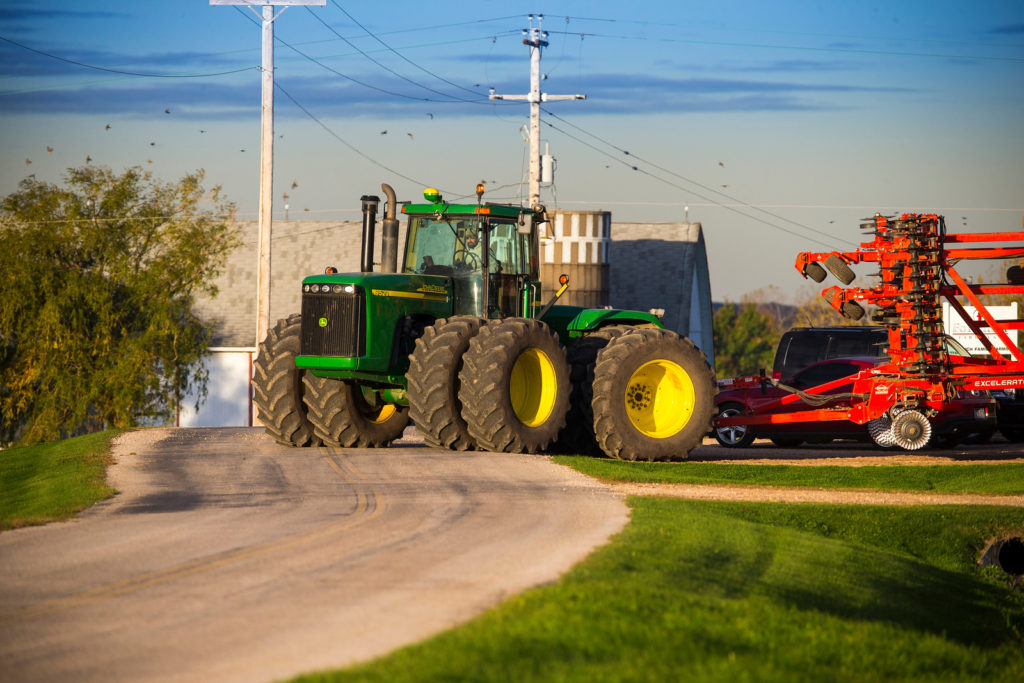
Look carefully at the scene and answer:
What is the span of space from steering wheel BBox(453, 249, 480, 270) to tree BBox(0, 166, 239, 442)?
920 inches

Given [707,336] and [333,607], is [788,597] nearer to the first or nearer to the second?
[333,607]

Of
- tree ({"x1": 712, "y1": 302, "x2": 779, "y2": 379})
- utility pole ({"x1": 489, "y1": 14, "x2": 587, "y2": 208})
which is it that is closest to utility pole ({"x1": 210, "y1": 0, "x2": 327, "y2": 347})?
utility pole ({"x1": 489, "y1": 14, "x2": 587, "y2": 208})

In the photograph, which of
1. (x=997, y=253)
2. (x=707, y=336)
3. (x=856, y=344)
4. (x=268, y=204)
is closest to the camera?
(x=997, y=253)

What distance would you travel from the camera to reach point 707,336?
55.2 meters

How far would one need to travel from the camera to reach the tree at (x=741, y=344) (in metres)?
81.4

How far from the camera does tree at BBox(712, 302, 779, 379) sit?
8138cm

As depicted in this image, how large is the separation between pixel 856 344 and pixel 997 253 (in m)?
7.15

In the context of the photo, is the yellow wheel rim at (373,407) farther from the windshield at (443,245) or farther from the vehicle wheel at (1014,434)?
the vehicle wheel at (1014,434)

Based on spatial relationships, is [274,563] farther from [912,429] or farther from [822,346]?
[822,346]

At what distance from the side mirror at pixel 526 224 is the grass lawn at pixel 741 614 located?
5755mm

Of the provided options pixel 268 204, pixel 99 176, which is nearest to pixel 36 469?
pixel 268 204

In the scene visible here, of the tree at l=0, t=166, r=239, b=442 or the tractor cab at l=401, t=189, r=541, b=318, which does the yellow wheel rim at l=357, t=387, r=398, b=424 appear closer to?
the tractor cab at l=401, t=189, r=541, b=318

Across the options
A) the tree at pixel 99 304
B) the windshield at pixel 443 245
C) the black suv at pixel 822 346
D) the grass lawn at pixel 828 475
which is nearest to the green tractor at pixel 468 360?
the windshield at pixel 443 245

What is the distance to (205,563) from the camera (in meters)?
9.00
